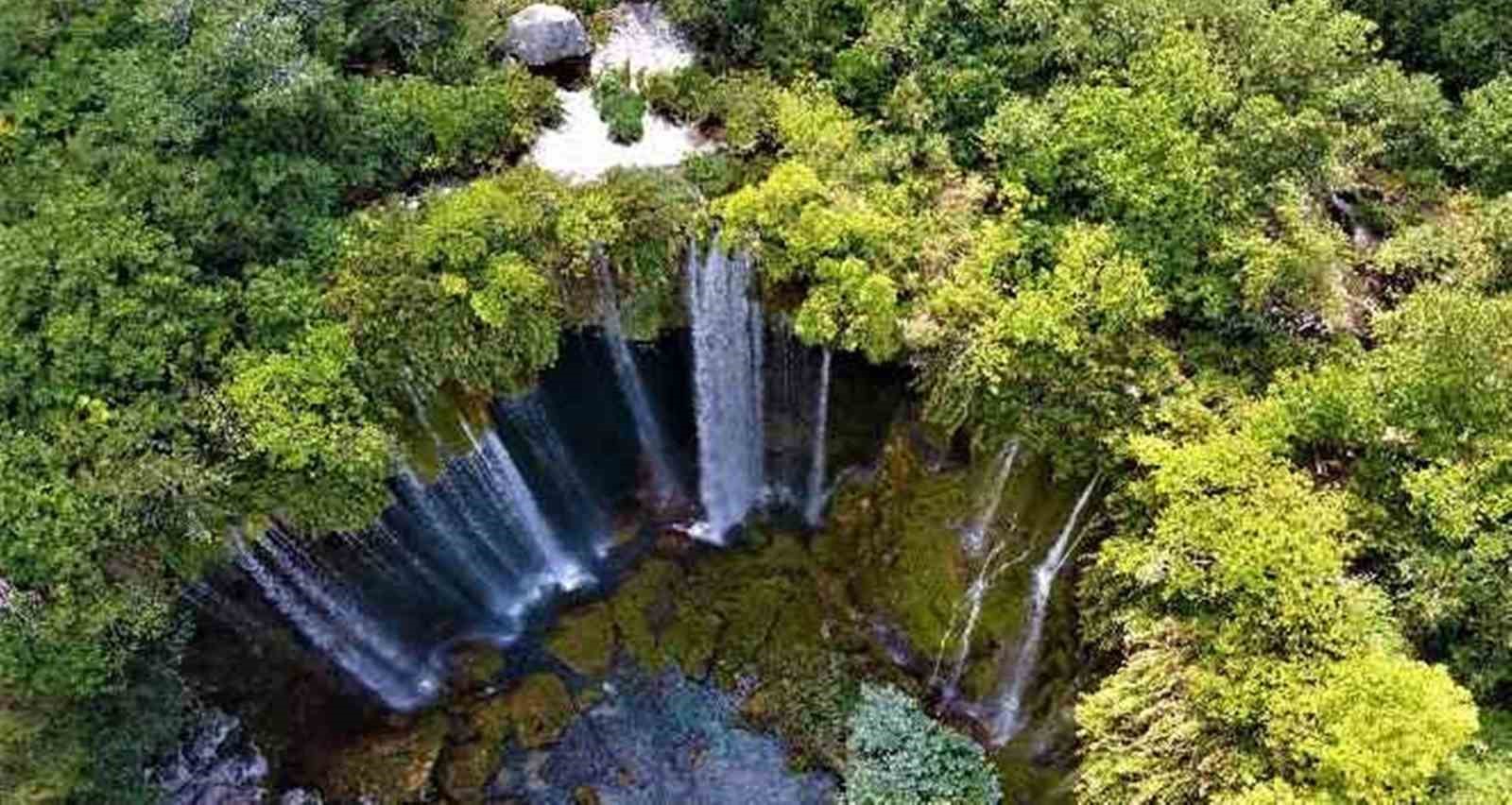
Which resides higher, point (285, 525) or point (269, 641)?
point (285, 525)

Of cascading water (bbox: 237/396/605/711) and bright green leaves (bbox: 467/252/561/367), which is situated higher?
bright green leaves (bbox: 467/252/561/367)

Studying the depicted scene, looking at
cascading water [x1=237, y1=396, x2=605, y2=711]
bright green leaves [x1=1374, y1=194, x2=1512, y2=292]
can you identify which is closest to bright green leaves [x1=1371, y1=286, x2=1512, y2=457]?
bright green leaves [x1=1374, y1=194, x2=1512, y2=292]

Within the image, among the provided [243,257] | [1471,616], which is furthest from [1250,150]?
[243,257]

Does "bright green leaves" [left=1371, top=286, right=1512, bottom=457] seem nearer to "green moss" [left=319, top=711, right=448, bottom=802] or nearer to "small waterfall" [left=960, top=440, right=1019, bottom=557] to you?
"small waterfall" [left=960, top=440, right=1019, bottom=557]

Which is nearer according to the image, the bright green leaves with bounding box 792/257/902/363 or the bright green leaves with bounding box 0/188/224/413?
the bright green leaves with bounding box 0/188/224/413

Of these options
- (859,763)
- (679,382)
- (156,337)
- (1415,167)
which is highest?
(1415,167)

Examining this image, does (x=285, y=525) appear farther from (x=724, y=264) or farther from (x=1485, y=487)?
(x=1485, y=487)
